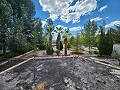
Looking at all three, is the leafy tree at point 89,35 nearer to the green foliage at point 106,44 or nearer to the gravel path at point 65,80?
the green foliage at point 106,44

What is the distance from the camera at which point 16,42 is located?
14359 millimetres

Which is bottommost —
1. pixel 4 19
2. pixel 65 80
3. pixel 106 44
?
pixel 65 80

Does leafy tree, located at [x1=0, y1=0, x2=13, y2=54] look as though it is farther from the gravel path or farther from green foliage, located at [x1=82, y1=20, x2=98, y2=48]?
green foliage, located at [x1=82, y1=20, x2=98, y2=48]

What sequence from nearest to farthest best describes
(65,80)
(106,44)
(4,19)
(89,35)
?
(65,80) → (4,19) → (106,44) → (89,35)

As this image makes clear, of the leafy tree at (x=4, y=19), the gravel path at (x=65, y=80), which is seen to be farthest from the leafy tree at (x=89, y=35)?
the leafy tree at (x=4, y=19)

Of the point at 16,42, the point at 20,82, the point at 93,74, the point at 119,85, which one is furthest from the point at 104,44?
the point at 20,82

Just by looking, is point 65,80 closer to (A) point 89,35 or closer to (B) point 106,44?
(B) point 106,44

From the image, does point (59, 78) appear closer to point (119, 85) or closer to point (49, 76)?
point (49, 76)

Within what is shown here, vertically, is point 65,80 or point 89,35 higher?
point 89,35

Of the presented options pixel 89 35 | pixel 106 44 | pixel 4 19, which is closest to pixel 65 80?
pixel 4 19

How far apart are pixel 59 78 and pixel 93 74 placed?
2622 millimetres

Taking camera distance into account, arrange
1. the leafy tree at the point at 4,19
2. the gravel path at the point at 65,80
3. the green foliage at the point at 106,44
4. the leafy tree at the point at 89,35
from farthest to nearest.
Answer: the leafy tree at the point at 89,35, the green foliage at the point at 106,44, the leafy tree at the point at 4,19, the gravel path at the point at 65,80

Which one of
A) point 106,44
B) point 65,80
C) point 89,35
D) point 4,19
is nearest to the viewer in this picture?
point 65,80

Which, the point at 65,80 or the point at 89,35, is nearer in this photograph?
the point at 65,80
